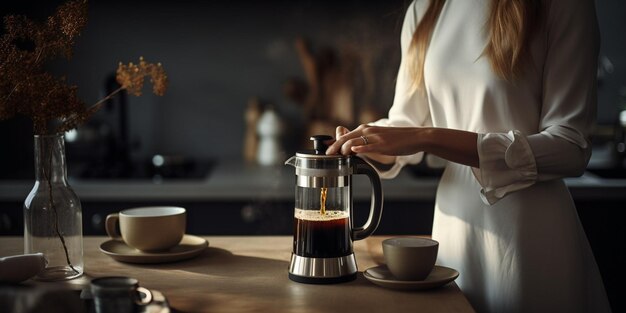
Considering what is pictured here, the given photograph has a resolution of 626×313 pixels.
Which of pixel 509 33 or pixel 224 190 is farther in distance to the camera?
pixel 224 190

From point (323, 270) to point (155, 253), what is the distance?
1.13 ft

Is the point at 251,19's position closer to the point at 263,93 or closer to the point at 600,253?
the point at 263,93

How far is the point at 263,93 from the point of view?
10.8ft

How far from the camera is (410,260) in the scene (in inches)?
Answer: 47.1

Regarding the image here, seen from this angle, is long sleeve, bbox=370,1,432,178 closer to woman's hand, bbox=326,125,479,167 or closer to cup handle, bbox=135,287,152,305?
woman's hand, bbox=326,125,479,167

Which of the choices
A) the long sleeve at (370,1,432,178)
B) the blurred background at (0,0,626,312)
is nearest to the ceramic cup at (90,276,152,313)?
the long sleeve at (370,1,432,178)

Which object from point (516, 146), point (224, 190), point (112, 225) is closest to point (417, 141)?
point (516, 146)

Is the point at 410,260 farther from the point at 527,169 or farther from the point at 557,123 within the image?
the point at 557,123

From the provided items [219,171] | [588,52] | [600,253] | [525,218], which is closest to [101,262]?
[525,218]

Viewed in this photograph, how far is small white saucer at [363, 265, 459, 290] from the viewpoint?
3.92 ft

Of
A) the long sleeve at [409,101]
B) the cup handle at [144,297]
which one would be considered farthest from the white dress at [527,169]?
the cup handle at [144,297]

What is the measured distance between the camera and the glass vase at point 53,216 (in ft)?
4.15

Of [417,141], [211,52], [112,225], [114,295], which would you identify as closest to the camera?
[114,295]

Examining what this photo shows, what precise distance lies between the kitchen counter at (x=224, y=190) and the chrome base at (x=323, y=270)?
1.37 meters
